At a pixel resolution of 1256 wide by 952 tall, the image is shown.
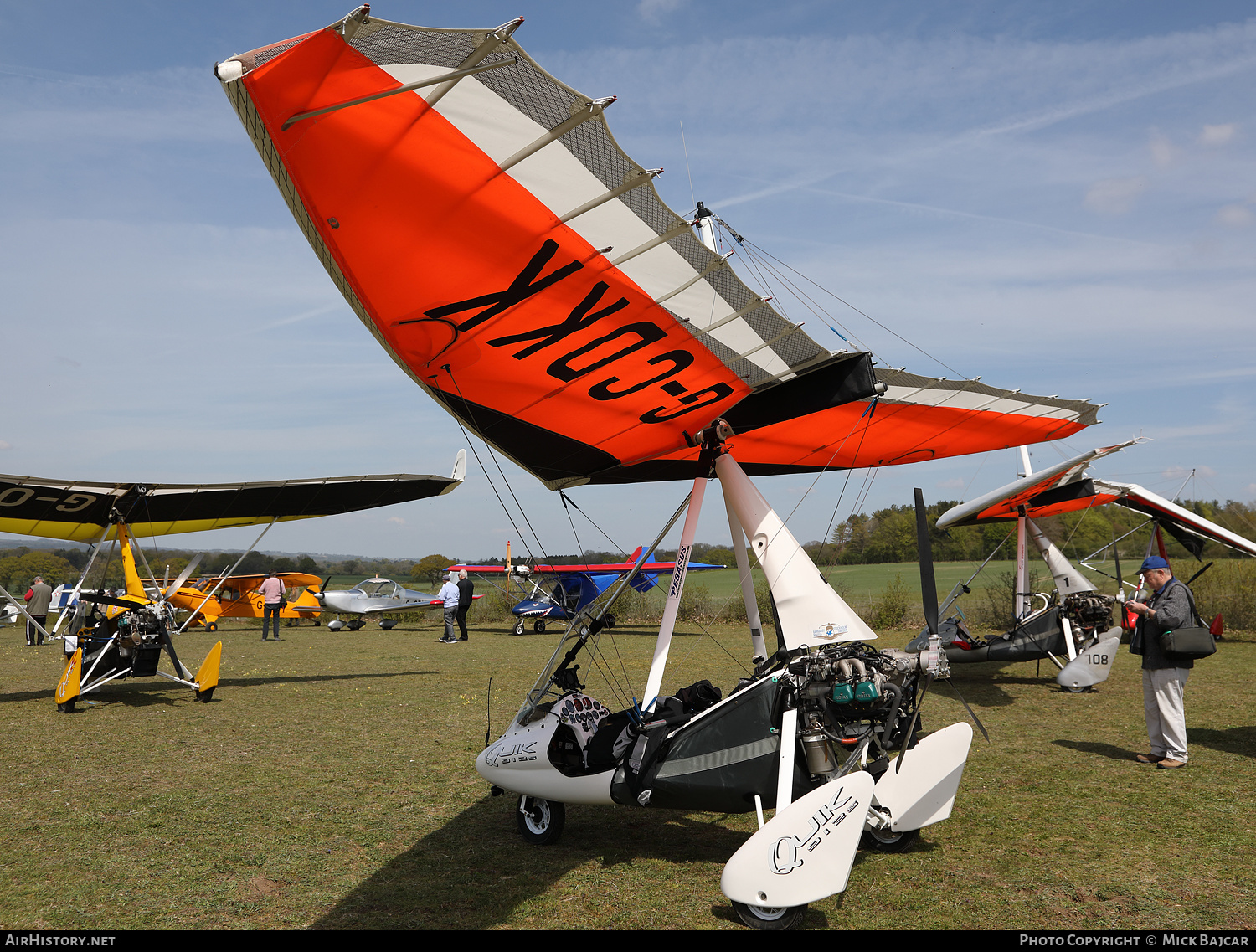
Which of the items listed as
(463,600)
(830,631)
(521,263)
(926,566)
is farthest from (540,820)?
(463,600)

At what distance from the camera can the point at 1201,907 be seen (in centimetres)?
355

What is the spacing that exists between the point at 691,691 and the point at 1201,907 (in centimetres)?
268

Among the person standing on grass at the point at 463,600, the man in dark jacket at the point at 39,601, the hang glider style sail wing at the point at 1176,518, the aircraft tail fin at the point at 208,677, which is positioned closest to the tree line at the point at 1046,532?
the hang glider style sail wing at the point at 1176,518

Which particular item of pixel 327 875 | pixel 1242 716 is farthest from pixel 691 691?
pixel 1242 716

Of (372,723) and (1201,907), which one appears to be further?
(372,723)

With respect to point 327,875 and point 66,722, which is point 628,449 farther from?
point 66,722

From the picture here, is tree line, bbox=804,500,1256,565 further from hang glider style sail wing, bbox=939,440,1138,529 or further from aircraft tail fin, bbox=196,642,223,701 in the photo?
aircraft tail fin, bbox=196,642,223,701

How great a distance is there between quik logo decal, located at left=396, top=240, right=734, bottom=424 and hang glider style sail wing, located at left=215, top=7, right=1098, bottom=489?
1 centimetres

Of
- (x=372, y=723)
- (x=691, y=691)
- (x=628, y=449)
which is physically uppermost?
(x=628, y=449)

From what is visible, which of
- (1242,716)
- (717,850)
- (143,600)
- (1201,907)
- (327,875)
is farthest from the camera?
(143,600)

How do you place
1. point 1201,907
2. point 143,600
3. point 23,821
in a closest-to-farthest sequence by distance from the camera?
point 1201,907 < point 23,821 < point 143,600

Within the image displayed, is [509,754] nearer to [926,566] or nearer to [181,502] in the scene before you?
[926,566]

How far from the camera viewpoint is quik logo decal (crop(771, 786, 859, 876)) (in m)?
3.38

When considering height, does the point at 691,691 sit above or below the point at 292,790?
above
